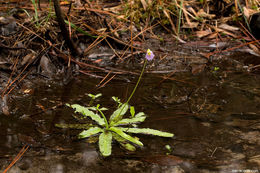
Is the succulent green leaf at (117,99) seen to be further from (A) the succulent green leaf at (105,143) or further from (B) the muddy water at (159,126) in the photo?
(A) the succulent green leaf at (105,143)

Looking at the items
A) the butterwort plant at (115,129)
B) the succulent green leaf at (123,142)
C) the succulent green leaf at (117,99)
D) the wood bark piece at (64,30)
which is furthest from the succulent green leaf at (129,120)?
the wood bark piece at (64,30)

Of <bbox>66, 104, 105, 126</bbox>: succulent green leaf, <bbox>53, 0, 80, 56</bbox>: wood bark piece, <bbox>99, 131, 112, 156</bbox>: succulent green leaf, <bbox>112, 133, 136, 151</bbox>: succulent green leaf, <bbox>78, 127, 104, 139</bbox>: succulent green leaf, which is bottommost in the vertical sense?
<bbox>112, 133, 136, 151</bbox>: succulent green leaf

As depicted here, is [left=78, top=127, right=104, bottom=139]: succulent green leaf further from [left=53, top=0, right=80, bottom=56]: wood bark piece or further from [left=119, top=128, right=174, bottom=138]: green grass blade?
[left=53, top=0, right=80, bottom=56]: wood bark piece

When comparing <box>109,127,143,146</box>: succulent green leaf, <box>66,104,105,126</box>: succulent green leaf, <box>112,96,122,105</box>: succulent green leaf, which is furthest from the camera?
<box>112,96,122,105</box>: succulent green leaf

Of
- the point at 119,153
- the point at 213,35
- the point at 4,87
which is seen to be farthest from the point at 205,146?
the point at 213,35

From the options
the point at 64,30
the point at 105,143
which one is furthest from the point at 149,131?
the point at 64,30

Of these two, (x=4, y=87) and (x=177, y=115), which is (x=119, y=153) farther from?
(x=4, y=87)

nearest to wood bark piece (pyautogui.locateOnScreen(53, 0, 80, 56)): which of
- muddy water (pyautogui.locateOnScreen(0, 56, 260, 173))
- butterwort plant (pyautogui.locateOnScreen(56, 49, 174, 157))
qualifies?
muddy water (pyautogui.locateOnScreen(0, 56, 260, 173))
